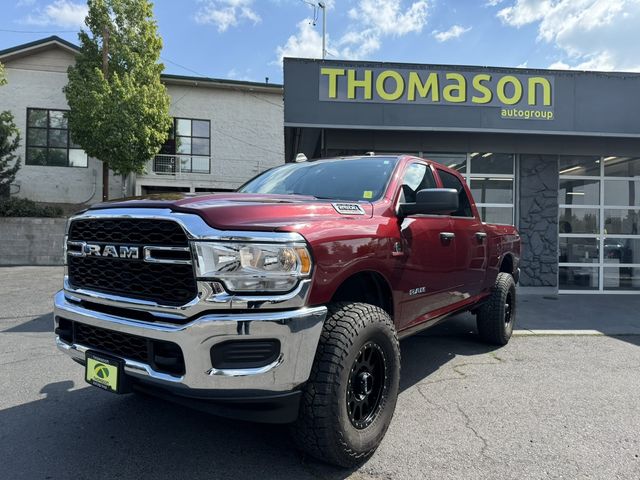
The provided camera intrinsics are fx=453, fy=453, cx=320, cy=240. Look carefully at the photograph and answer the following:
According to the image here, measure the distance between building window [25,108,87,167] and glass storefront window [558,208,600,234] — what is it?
20.5 meters

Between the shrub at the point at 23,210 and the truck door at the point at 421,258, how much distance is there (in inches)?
715

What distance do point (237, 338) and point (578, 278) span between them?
10.8 metres

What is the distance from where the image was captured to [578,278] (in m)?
10.7

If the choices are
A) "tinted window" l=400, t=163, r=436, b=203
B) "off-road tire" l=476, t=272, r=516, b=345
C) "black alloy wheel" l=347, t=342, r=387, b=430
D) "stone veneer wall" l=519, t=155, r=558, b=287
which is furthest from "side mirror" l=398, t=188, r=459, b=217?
"stone veneer wall" l=519, t=155, r=558, b=287

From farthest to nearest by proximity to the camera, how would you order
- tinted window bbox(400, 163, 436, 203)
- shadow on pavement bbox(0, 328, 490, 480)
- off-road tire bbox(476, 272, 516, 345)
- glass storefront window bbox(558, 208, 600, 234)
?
glass storefront window bbox(558, 208, 600, 234), off-road tire bbox(476, 272, 516, 345), tinted window bbox(400, 163, 436, 203), shadow on pavement bbox(0, 328, 490, 480)

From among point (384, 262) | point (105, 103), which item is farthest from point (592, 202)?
point (105, 103)

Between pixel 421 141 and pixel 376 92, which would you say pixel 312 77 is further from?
pixel 421 141

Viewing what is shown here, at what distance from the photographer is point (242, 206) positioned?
7.92ft

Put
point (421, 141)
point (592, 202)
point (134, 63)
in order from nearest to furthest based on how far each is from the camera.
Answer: point (421, 141)
point (592, 202)
point (134, 63)

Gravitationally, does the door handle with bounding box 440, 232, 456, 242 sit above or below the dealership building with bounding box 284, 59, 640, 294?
below

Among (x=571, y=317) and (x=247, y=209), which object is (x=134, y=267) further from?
(x=571, y=317)

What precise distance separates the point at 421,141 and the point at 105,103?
13530 mm

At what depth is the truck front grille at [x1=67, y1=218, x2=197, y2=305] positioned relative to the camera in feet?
7.61

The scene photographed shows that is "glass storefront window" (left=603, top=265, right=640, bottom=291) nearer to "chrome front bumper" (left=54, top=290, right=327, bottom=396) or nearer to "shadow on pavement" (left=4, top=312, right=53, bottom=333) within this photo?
"chrome front bumper" (left=54, top=290, right=327, bottom=396)
